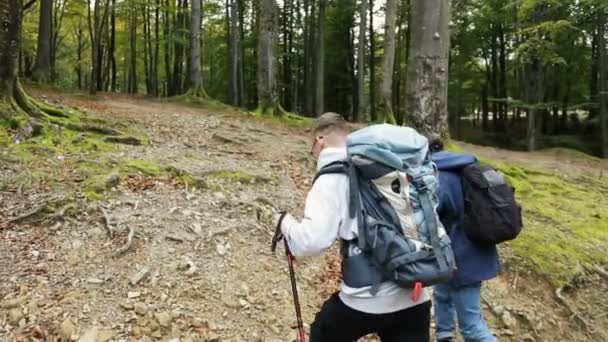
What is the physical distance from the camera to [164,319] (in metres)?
3.79

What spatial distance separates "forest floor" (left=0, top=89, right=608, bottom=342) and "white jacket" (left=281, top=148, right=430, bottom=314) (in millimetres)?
1781

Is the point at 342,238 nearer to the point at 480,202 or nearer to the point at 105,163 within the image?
the point at 480,202

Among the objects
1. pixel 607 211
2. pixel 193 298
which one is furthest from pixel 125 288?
pixel 607 211

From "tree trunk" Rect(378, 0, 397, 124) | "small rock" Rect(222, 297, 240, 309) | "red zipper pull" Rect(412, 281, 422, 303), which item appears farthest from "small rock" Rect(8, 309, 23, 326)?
"tree trunk" Rect(378, 0, 397, 124)

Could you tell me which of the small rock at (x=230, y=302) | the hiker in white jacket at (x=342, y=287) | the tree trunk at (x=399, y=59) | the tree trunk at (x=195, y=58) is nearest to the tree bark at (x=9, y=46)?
the small rock at (x=230, y=302)

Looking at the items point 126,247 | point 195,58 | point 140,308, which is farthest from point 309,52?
point 140,308

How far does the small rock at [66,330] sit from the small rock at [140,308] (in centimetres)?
44

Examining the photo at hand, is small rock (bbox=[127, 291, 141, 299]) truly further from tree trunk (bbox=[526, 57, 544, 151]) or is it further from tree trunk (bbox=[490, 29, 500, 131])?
tree trunk (bbox=[490, 29, 500, 131])

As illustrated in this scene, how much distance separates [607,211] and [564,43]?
1500 cm

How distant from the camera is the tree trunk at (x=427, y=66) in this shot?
7531 millimetres

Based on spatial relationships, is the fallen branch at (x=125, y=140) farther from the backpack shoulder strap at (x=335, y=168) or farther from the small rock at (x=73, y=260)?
the backpack shoulder strap at (x=335, y=168)

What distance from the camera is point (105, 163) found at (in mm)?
6016

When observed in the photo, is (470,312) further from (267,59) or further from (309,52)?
(309,52)

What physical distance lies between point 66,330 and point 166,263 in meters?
0.99
